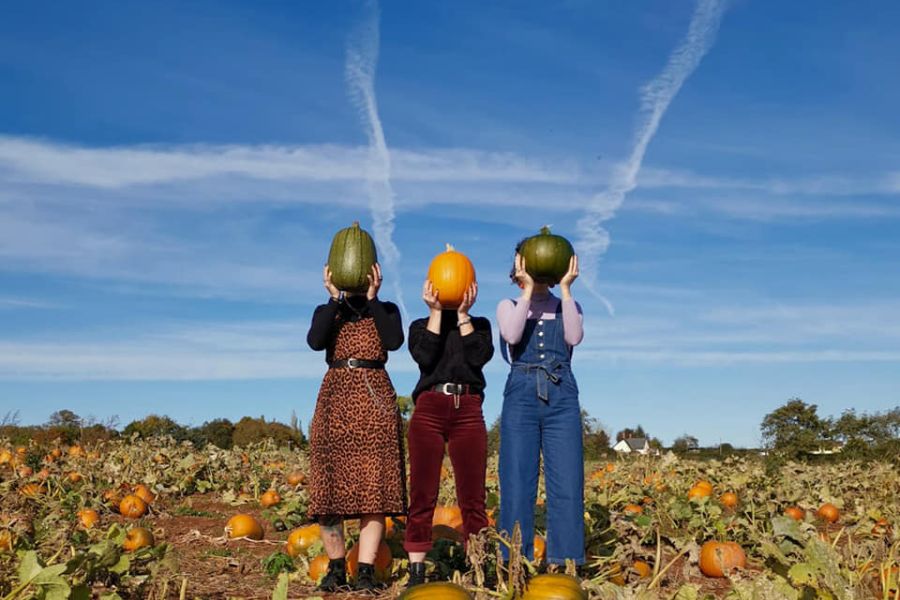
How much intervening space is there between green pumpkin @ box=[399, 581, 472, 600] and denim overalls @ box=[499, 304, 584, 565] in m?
2.91

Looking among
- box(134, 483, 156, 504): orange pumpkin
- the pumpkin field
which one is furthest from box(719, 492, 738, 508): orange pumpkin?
box(134, 483, 156, 504): orange pumpkin

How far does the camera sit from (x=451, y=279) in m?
5.89

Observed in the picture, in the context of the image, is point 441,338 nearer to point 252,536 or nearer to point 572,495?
point 572,495

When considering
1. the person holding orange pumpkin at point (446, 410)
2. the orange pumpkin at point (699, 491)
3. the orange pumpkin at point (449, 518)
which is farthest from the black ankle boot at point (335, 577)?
the orange pumpkin at point (699, 491)

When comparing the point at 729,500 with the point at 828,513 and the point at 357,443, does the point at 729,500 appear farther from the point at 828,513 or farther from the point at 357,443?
the point at 357,443

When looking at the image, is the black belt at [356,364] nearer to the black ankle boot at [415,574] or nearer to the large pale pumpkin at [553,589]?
the black ankle boot at [415,574]

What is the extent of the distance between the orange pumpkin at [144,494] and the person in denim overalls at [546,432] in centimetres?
642

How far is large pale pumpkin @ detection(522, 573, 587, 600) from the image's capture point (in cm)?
288

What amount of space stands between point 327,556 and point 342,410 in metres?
1.23

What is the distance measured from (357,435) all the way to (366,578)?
3.15 feet

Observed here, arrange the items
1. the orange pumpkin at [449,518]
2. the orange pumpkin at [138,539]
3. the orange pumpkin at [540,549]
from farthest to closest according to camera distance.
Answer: the orange pumpkin at [449,518], the orange pumpkin at [138,539], the orange pumpkin at [540,549]

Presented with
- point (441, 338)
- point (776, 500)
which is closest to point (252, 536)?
point (441, 338)

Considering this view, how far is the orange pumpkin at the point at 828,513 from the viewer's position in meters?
10.2

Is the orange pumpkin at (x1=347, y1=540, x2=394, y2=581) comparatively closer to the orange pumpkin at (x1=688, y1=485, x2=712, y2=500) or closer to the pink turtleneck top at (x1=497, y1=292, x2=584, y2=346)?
the pink turtleneck top at (x1=497, y1=292, x2=584, y2=346)
